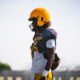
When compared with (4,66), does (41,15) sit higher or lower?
higher

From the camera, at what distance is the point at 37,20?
3.42m

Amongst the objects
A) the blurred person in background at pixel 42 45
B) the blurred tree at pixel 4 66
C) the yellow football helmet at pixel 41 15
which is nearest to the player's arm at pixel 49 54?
the blurred person in background at pixel 42 45

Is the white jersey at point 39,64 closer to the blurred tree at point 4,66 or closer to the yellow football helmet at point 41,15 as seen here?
the yellow football helmet at point 41,15

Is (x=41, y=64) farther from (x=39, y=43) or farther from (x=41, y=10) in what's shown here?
(x=41, y=10)

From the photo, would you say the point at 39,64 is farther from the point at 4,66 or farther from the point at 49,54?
the point at 4,66

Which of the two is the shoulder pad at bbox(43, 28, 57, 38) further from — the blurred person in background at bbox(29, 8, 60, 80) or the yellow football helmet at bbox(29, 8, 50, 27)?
the yellow football helmet at bbox(29, 8, 50, 27)

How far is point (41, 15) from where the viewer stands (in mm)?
3393

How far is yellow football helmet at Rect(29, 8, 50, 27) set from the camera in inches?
133

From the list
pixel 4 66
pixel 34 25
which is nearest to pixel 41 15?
pixel 34 25

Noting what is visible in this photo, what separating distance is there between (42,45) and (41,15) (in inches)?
15.5

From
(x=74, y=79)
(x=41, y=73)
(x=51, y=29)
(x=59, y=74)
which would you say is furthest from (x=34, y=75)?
(x=74, y=79)

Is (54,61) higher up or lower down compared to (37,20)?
lower down

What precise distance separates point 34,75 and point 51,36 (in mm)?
544

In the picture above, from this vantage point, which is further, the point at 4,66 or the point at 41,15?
the point at 4,66
